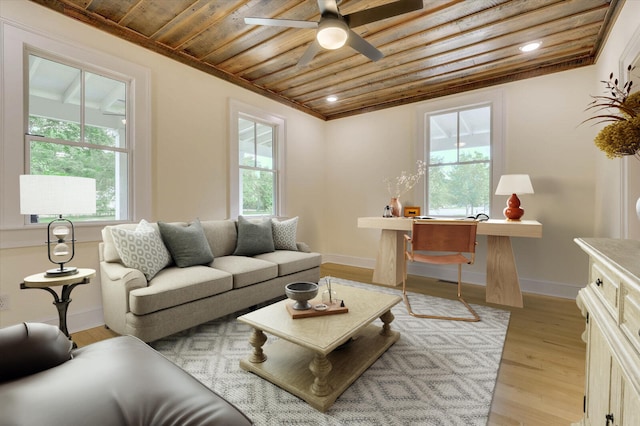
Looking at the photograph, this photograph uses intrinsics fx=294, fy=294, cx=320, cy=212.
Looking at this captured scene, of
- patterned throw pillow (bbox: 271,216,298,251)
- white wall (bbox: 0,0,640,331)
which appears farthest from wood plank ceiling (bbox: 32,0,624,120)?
patterned throw pillow (bbox: 271,216,298,251)

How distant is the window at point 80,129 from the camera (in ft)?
7.57

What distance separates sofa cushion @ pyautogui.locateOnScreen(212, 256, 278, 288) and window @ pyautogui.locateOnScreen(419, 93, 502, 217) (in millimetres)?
2457

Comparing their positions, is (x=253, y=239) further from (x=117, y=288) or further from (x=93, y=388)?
(x=93, y=388)

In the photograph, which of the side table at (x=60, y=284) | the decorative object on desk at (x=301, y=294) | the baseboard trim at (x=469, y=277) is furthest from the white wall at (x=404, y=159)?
the decorative object on desk at (x=301, y=294)

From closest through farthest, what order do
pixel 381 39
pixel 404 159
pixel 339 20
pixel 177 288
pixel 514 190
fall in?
pixel 339 20, pixel 177 288, pixel 381 39, pixel 514 190, pixel 404 159

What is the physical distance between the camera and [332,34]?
6.29ft

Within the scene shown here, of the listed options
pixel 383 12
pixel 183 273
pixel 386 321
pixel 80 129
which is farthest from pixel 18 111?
pixel 386 321

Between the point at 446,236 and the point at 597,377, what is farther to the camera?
the point at 446,236

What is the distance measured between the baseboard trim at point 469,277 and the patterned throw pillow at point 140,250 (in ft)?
10.0

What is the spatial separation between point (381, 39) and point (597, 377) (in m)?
2.85

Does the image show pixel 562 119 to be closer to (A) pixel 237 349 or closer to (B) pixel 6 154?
(A) pixel 237 349

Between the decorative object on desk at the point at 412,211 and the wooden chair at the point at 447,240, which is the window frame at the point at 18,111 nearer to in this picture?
the wooden chair at the point at 447,240

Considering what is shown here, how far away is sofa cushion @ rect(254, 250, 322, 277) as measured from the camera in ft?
9.94

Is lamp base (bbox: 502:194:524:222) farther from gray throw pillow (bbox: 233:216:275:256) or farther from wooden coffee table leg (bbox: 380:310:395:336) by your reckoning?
gray throw pillow (bbox: 233:216:275:256)
